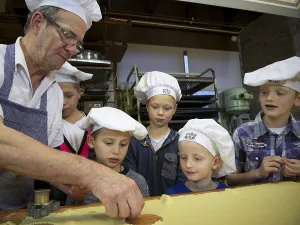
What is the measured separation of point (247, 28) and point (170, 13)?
4.06 ft

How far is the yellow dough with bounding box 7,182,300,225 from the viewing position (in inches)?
20.6

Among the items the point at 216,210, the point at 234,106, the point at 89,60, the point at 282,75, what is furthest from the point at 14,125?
the point at 234,106

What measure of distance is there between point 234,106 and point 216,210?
2.43 meters

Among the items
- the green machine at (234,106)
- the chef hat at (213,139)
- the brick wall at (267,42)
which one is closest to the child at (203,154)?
the chef hat at (213,139)

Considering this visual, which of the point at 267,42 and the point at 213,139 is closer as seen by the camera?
the point at 213,139

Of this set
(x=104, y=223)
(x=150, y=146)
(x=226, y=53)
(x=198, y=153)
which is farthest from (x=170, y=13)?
(x=104, y=223)

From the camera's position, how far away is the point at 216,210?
586 mm

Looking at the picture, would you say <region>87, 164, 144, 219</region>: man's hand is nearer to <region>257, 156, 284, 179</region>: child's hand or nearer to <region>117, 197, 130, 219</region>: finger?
<region>117, 197, 130, 219</region>: finger

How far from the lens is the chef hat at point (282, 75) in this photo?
1.11 m

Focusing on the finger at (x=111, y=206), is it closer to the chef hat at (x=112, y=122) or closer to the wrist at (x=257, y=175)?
the chef hat at (x=112, y=122)

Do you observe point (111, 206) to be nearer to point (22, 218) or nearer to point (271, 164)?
point (22, 218)

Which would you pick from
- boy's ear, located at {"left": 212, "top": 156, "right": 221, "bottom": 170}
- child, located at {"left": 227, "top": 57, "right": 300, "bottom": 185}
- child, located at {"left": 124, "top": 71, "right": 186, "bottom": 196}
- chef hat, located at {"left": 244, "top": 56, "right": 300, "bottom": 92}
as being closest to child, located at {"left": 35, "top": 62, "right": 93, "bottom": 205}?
child, located at {"left": 124, "top": 71, "right": 186, "bottom": 196}

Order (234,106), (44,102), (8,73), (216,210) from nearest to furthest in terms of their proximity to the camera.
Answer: (216,210) → (8,73) → (44,102) → (234,106)

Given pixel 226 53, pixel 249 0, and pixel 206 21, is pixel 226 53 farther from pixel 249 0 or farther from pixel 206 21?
pixel 249 0
